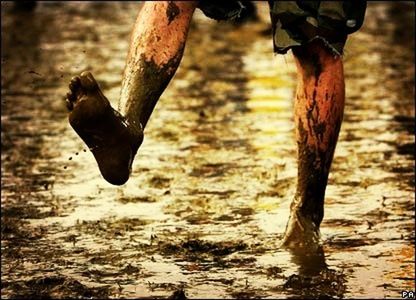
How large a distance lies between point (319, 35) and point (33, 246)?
1.25 metres

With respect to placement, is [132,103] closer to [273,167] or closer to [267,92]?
[273,167]

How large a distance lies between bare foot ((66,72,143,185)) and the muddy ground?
0.40 meters

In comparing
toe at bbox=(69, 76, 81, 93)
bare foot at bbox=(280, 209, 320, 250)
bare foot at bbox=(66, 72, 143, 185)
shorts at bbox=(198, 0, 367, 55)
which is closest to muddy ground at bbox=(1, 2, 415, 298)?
bare foot at bbox=(280, 209, 320, 250)

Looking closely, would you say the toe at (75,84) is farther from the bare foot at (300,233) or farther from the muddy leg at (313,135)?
the bare foot at (300,233)

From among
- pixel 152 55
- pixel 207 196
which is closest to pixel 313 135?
pixel 152 55

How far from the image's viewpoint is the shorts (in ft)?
13.4

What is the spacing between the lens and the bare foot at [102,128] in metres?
3.50

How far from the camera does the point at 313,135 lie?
14.2ft

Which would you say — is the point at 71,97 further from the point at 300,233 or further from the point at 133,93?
the point at 300,233

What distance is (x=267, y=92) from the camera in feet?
27.9

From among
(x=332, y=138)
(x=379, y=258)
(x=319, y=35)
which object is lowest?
(x=379, y=258)

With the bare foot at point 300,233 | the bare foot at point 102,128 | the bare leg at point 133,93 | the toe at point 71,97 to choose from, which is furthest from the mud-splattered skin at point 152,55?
the bare foot at point 300,233

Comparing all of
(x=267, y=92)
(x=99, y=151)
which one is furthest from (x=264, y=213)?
(x=267, y=92)

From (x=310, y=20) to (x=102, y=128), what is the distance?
928 mm
